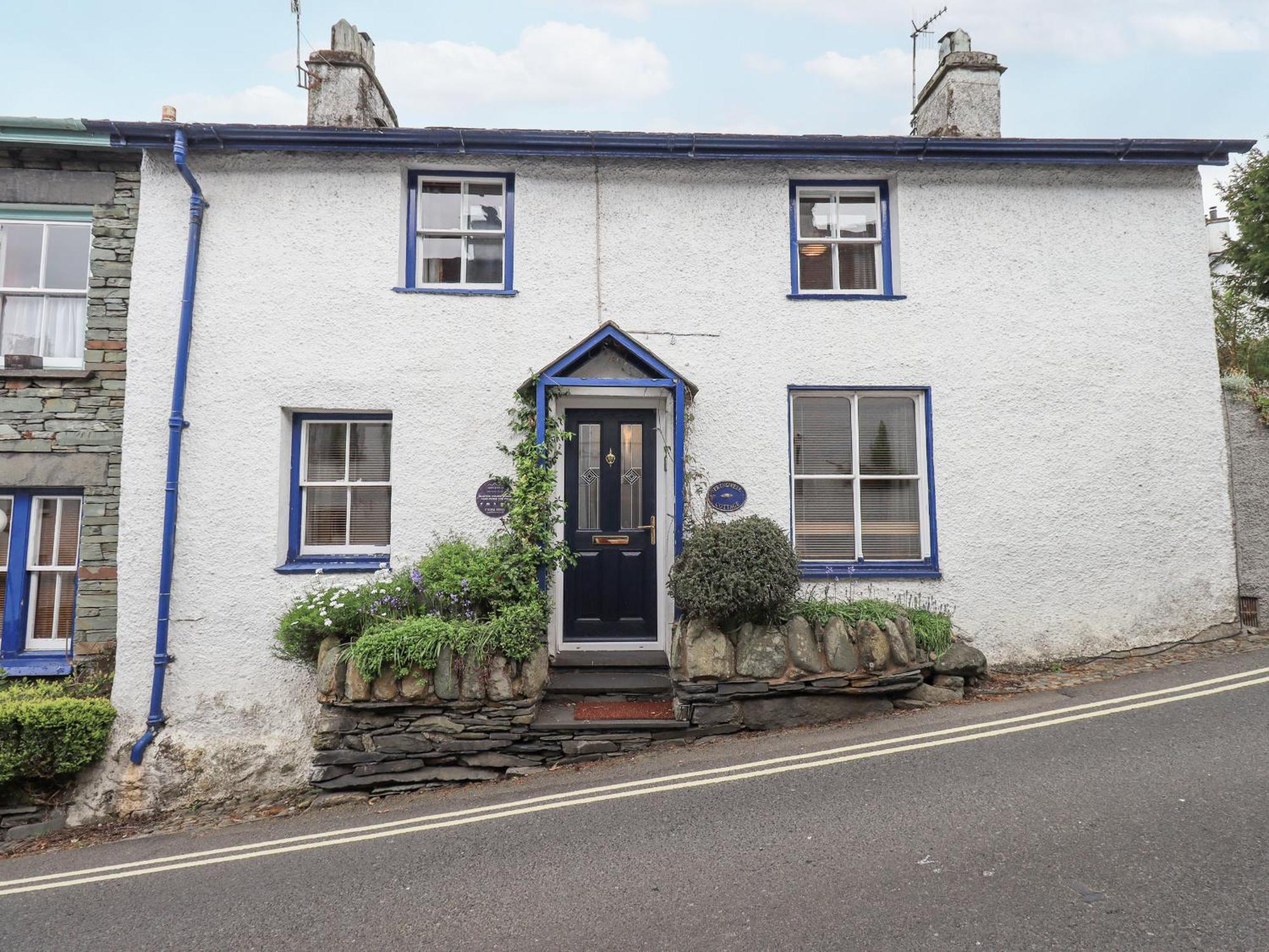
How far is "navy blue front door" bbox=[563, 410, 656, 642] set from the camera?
7141 mm

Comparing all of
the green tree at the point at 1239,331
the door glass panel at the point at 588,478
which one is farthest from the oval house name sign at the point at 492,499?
the green tree at the point at 1239,331

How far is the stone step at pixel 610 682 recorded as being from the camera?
21.1 feet

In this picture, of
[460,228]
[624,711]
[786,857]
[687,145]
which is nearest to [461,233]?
[460,228]

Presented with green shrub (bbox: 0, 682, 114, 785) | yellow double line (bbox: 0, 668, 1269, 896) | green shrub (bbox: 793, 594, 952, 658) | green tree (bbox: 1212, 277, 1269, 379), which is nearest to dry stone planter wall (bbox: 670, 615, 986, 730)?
green shrub (bbox: 793, 594, 952, 658)

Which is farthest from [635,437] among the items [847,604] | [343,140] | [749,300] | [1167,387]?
[1167,387]

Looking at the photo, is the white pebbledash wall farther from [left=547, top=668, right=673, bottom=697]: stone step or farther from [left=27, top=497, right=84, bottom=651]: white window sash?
[left=547, top=668, right=673, bottom=697]: stone step

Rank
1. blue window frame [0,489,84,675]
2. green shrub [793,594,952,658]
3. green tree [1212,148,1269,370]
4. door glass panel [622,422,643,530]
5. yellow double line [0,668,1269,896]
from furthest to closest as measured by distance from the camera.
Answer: green tree [1212,148,1269,370] → door glass panel [622,422,643,530] → blue window frame [0,489,84,675] → green shrub [793,594,952,658] → yellow double line [0,668,1269,896]

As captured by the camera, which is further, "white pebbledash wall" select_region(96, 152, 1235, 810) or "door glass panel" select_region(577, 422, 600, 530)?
"door glass panel" select_region(577, 422, 600, 530)

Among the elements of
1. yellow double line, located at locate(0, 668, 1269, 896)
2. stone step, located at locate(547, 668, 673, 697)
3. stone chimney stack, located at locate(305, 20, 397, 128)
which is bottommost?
yellow double line, located at locate(0, 668, 1269, 896)

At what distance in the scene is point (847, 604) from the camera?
657 centimetres

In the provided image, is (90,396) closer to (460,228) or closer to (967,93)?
(460,228)

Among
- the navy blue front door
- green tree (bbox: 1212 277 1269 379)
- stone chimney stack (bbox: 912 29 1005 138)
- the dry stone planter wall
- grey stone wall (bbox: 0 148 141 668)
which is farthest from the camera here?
green tree (bbox: 1212 277 1269 379)

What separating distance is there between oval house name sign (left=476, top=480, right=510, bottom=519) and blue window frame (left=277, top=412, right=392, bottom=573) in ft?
3.11

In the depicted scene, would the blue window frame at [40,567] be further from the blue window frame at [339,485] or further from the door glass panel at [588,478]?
the door glass panel at [588,478]
